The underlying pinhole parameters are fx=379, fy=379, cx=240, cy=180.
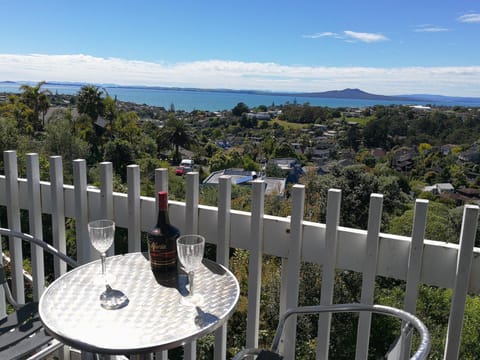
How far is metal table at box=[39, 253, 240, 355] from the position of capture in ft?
3.18

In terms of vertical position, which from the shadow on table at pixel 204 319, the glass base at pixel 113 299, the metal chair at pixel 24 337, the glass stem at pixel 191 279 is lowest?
the metal chair at pixel 24 337

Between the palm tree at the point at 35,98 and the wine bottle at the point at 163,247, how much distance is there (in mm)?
33279

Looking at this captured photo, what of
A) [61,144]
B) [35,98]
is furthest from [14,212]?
[35,98]

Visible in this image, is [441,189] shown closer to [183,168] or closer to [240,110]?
[183,168]

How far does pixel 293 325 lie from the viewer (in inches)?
56.5

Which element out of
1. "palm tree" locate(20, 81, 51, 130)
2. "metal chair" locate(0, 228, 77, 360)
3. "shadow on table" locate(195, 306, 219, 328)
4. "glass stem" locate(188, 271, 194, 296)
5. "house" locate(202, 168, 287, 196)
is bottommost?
"house" locate(202, 168, 287, 196)

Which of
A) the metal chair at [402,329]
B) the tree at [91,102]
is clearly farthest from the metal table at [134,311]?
the tree at [91,102]

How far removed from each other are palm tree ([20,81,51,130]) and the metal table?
109 ft

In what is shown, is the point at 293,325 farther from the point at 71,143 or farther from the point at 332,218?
the point at 71,143

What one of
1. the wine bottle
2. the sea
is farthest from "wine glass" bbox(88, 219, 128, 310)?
the sea

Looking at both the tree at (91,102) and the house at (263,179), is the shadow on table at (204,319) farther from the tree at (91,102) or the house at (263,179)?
the tree at (91,102)

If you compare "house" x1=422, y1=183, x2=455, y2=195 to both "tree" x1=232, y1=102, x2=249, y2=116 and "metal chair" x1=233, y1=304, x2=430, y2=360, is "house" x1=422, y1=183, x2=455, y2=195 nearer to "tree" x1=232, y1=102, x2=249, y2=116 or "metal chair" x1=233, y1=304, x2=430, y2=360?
"metal chair" x1=233, y1=304, x2=430, y2=360

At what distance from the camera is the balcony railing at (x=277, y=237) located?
121cm

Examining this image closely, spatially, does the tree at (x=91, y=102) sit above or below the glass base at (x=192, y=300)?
Result: above
